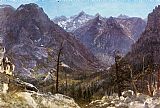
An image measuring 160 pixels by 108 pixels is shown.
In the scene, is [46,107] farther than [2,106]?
Yes

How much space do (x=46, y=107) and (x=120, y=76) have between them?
61.8 metres

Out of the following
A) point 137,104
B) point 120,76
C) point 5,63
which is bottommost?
point 137,104

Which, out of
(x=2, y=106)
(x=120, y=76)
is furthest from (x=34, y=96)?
(x=120, y=76)

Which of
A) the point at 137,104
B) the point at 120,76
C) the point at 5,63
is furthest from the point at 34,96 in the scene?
the point at 5,63

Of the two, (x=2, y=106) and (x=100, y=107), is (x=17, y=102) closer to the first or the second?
(x=2, y=106)

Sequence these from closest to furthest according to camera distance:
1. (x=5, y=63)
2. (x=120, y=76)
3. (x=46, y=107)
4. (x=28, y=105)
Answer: (x=28, y=105)
(x=46, y=107)
(x=120, y=76)
(x=5, y=63)

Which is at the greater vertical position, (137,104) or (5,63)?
(5,63)

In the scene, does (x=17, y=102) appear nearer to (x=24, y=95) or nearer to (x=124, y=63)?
(x=24, y=95)

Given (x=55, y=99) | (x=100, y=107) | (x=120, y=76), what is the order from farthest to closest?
1. (x=120, y=76)
2. (x=100, y=107)
3. (x=55, y=99)

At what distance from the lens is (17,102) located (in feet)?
88.7

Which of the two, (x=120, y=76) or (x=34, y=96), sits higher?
(x=120, y=76)

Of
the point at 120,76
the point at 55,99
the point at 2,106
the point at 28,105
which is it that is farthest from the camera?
the point at 120,76

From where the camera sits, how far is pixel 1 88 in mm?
29891

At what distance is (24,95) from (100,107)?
10.5 metres
